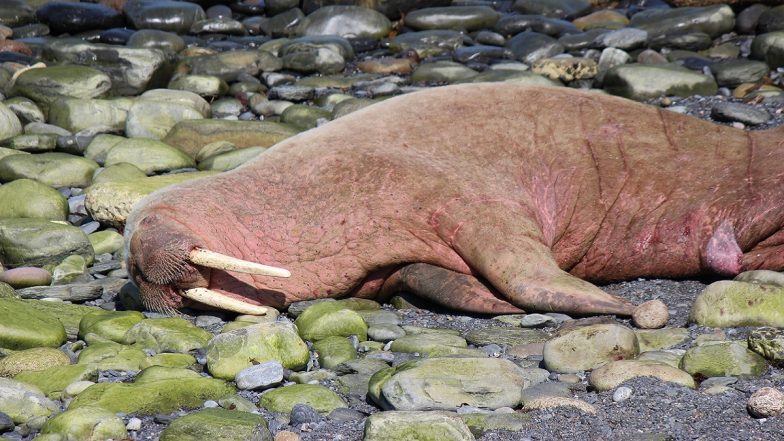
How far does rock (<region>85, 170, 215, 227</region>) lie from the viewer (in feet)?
28.1

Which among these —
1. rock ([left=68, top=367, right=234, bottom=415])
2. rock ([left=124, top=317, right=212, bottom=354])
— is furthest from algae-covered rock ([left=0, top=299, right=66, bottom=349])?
rock ([left=68, top=367, right=234, bottom=415])

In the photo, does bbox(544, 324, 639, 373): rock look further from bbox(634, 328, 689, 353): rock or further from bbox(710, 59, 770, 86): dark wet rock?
bbox(710, 59, 770, 86): dark wet rock

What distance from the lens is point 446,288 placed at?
249 inches

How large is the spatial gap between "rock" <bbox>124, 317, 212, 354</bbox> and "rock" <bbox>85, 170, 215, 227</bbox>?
2.84m

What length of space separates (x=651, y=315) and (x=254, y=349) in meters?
2.05

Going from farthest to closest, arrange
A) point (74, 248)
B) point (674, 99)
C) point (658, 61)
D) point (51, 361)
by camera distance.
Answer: point (658, 61) → point (674, 99) → point (74, 248) → point (51, 361)

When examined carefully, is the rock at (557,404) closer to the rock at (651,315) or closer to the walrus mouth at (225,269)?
the rock at (651,315)

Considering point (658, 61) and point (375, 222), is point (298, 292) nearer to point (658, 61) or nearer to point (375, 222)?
point (375, 222)

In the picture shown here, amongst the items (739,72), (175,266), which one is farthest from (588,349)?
(739,72)

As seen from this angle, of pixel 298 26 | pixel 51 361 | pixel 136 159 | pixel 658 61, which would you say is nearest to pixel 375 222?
pixel 51 361

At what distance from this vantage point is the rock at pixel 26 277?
7.28 m

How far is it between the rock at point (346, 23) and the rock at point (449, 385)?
14.6 metres

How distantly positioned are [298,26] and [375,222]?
13585 millimetres

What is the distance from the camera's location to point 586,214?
271 inches
